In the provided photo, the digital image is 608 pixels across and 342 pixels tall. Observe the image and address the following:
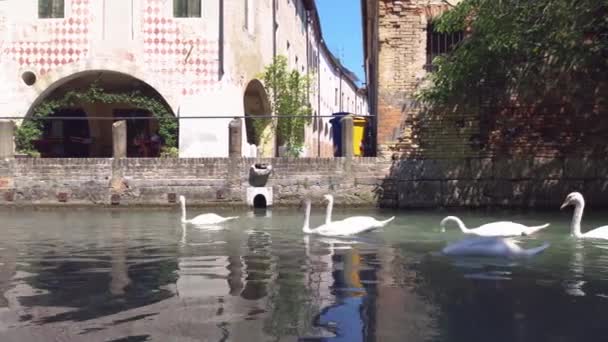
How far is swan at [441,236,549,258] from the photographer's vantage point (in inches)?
288

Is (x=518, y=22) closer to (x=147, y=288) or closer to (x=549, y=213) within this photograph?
(x=549, y=213)

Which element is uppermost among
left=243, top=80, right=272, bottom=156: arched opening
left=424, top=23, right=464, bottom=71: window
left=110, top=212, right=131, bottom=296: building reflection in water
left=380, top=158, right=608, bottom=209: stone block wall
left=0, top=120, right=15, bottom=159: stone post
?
left=424, top=23, right=464, bottom=71: window

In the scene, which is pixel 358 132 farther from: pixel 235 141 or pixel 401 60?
pixel 235 141

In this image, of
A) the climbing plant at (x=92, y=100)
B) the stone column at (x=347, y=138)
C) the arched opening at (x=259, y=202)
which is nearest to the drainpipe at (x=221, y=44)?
the climbing plant at (x=92, y=100)

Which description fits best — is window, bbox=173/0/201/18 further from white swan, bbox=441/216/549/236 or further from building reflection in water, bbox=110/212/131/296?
white swan, bbox=441/216/549/236

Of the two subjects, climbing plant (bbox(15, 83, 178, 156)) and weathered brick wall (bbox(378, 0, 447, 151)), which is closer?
weathered brick wall (bbox(378, 0, 447, 151))

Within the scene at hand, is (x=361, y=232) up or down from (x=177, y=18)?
down

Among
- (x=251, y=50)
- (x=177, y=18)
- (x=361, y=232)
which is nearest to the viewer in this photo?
(x=361, y=232)

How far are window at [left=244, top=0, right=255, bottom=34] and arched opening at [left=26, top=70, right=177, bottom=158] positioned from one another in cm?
393

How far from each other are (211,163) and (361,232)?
7.37m

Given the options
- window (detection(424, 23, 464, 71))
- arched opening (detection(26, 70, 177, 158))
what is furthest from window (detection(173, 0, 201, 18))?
window (detection(424, 23, 464, 71))

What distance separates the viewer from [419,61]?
1702 cm

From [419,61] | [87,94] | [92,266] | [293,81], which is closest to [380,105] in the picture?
[419,61]

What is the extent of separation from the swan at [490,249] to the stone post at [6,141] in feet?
44.7
